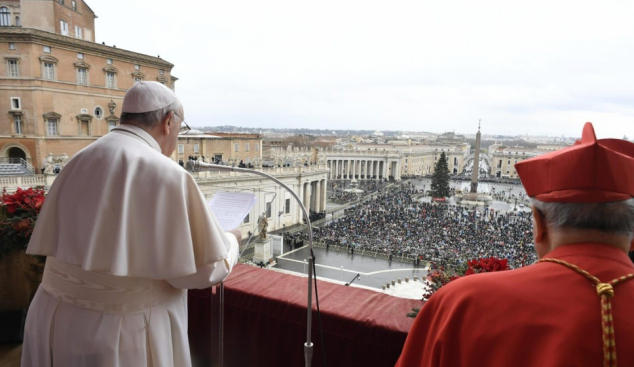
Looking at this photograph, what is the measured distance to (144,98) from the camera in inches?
58.7

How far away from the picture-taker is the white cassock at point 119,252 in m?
1.33

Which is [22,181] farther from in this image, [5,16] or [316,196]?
[316,196]

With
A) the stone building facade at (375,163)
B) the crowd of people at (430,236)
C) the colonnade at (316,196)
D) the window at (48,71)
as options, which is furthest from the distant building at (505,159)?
the window at (48,71)

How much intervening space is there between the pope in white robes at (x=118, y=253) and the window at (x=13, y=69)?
18399 millimetres

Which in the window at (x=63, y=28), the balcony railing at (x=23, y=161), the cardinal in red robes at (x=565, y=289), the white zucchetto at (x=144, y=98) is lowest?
the balcony railing at (x=23, y=161)

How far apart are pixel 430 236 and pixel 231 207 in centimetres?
1780

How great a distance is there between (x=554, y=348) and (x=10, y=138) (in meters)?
20.1

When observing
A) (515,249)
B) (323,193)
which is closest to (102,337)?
(515,249)

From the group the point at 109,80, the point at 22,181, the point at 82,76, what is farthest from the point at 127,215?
the point at 109,80

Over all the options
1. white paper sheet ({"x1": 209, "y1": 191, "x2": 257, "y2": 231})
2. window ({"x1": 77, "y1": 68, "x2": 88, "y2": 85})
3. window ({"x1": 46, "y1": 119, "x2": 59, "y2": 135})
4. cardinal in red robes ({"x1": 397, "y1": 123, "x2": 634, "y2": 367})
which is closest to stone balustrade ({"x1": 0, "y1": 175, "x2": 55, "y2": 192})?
window ({"x1": 46, "y1": 119, "x2": 59, "y2": 135})

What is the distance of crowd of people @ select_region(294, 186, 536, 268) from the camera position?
50.4 ft

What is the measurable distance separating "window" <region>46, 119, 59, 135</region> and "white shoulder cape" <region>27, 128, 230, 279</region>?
1857 cm

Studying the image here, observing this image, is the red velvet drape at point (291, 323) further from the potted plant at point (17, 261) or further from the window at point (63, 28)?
the window at point (63, 28)

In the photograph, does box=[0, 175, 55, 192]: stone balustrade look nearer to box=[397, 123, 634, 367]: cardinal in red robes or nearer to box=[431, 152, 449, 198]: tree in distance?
box=[397, 123, 634, 367]: cardinal in red robes
